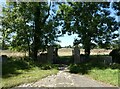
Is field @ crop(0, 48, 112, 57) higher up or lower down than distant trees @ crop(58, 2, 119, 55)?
lower down

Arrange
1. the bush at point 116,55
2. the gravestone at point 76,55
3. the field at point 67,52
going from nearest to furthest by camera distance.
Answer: the bush at point 116,55 → the gravestone at point 76,55 → the field at point 67,52

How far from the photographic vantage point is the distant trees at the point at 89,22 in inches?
886

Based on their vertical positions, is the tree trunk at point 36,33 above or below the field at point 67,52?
above

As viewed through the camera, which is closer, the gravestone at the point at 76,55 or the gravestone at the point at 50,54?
the gravestone at the point at 76,55

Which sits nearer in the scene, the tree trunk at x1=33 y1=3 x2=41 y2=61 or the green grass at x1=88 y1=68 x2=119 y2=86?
the green grass at x1=88 y1=68 x2=119 y2=86

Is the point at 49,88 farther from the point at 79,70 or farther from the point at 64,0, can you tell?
the point at 64,0

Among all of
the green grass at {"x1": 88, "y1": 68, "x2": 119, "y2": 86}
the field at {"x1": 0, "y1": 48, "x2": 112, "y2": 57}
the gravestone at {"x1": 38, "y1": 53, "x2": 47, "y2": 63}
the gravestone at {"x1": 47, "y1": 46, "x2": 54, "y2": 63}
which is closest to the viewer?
the green grass at {"x1": 88, "y1": 68, "x2": 119, "y2": 86}

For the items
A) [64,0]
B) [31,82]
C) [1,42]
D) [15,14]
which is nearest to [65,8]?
[64,0]

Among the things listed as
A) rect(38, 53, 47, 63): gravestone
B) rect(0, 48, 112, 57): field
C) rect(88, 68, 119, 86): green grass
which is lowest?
rect(88, 68, 119, 86): green grass

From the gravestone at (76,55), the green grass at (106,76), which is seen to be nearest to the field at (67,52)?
the gravestone at (76,55)

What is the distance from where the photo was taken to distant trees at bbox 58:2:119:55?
2252 cm

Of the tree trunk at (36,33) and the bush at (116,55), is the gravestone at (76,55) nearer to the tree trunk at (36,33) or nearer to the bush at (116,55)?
the bush at (116,55)

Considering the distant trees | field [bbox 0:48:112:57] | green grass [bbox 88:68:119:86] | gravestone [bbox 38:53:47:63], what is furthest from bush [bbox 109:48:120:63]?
green grass [bbox 88:68:119:86]

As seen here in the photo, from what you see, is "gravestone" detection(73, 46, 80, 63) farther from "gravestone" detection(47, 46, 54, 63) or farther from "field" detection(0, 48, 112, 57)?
"field" detection(0, 48, 112, 57)
